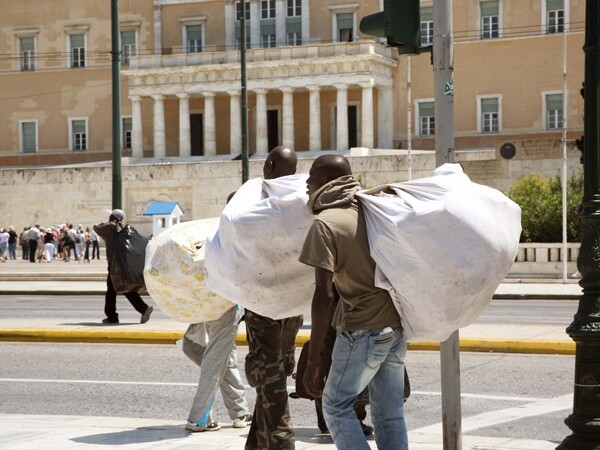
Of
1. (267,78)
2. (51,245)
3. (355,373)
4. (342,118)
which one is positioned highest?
(267,78)

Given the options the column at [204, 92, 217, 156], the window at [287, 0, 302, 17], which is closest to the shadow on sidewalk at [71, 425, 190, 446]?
the column at [204, 92, 217, 156]

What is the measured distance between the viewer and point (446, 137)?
7.28m

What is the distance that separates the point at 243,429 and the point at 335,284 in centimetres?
329

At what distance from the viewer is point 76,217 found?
203ft

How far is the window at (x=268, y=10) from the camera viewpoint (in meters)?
72.0

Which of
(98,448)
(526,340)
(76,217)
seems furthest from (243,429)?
(76,217)

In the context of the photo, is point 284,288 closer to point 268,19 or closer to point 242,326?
point 242,326

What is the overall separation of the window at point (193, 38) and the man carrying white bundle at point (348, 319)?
2688 inches

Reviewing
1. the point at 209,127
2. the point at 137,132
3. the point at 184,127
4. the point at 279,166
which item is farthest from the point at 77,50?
the point at 279,166

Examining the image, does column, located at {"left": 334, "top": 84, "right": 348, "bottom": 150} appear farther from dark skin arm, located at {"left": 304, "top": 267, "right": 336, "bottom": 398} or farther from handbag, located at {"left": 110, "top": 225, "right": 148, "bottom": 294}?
dark skin arm, located at {"left": 304, "top": 267, "right": 336, "bottom": 398}

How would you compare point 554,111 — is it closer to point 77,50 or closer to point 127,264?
point 77,50

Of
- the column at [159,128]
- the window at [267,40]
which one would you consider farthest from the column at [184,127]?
the window at [267,40]

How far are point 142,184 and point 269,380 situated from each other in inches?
2104

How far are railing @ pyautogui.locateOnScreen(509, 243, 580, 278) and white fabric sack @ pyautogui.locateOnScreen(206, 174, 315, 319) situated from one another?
78.6 feet
